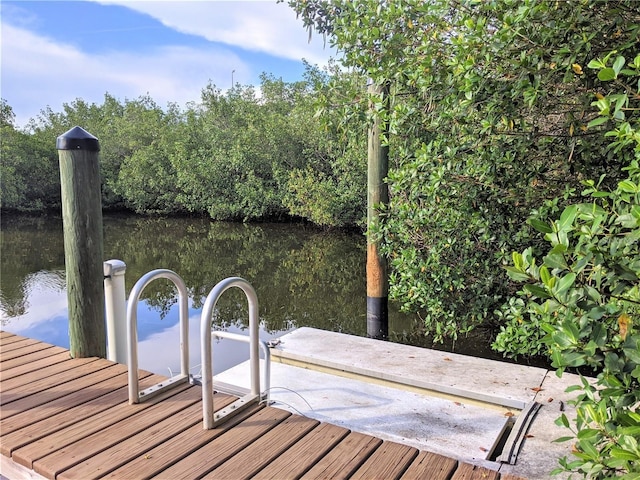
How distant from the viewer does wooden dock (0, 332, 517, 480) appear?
5.81 feet

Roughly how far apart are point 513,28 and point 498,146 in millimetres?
1212

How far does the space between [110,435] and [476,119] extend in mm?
2830

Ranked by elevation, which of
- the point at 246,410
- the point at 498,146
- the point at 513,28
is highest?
the point at 513,28

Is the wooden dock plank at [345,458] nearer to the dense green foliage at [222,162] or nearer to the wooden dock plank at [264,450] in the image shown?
the wooden dock plank at [264,450]

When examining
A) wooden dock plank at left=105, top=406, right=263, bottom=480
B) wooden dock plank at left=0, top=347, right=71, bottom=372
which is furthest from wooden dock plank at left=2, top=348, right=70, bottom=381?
wooden dock plank at left=105, top=406, right=263, bottom=480

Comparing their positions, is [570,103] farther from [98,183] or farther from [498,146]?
[98,183]

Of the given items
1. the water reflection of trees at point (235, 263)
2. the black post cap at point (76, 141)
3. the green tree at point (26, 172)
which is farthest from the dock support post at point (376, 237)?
the green tree at point (26, 172)

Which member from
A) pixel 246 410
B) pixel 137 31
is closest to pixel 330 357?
pixel 246 410

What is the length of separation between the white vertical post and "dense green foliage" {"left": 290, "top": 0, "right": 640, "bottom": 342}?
1.83 m

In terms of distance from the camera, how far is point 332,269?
8.99 meters

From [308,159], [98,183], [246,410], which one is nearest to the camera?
[246,410]

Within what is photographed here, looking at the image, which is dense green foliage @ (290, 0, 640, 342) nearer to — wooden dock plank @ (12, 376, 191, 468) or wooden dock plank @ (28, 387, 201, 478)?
wooden dock plank @ (28, 387, 201, 478)

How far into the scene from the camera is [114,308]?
2834mm

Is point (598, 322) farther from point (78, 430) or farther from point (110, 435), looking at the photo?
point (78, 430)
